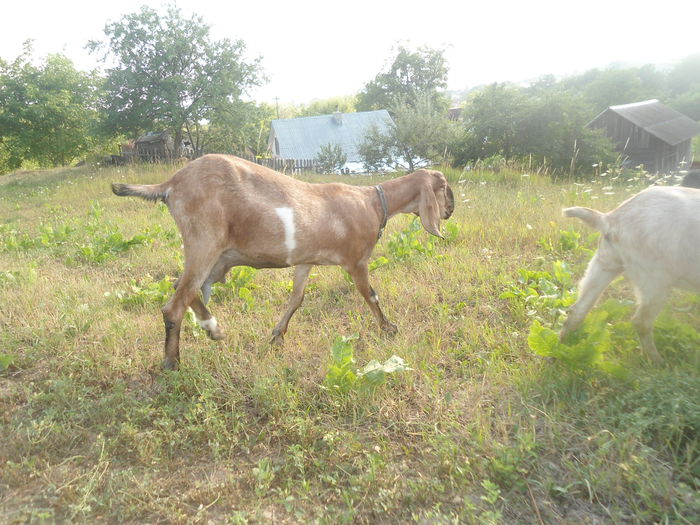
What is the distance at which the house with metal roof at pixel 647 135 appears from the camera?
2903cm

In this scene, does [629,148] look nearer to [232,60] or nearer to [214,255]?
[232,60]

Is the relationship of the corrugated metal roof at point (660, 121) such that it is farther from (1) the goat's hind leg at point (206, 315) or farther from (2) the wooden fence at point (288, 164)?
(1) the goat's hind leg at point (206, 315)

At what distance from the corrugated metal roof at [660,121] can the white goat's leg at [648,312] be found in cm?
3192

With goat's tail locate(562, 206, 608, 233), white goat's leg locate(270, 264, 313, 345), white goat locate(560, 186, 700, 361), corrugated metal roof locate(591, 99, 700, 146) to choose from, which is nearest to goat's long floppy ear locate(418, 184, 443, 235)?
white goat's leg locate(270, 264, 313, 345)

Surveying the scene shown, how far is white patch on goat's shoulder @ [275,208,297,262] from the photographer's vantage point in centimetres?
347

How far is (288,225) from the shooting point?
3498 mm

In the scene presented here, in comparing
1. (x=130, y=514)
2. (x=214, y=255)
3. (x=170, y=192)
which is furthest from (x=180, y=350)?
(x=130, y=514)

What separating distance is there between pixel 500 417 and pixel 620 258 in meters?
1.39

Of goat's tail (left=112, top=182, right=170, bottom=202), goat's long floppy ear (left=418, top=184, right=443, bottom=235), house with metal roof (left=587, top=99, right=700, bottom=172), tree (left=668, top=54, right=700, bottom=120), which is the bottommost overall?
house with metal roof (left=587, top=99, right=700, bottom=172)

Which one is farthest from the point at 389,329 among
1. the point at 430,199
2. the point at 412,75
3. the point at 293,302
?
the point at 412,75

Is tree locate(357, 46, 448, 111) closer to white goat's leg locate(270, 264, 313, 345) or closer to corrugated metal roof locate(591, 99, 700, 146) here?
corrugated metal roof locate(591, 99, 700, 146)

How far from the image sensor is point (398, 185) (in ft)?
14.9

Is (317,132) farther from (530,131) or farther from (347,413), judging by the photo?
(347,413)

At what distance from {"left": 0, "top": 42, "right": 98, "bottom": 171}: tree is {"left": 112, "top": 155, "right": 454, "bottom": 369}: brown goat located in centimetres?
3378
